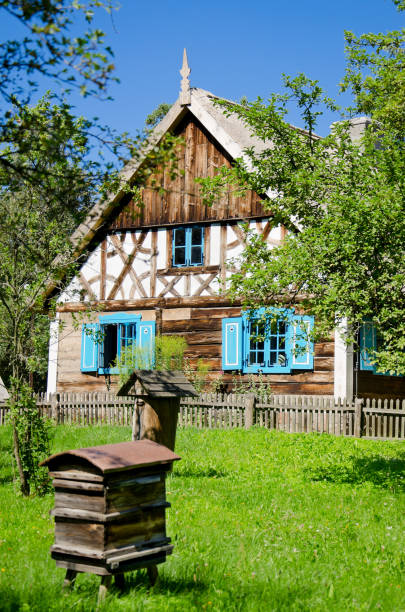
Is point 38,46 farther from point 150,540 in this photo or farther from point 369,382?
point 369,382

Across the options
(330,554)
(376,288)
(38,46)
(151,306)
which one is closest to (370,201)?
(376,288)

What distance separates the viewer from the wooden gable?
19.2m

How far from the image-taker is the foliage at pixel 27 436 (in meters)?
9.65

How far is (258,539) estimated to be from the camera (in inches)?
297

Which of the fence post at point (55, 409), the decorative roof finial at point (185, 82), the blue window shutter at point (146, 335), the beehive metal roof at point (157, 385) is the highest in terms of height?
the decorative roof finial at point (185, 82)

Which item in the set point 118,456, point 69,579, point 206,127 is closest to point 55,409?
point 206,127

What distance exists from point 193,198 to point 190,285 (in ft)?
Answer: 7.81

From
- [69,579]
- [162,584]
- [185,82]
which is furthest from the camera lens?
[185,82]

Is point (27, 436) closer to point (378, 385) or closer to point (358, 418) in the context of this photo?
point (358, 418)

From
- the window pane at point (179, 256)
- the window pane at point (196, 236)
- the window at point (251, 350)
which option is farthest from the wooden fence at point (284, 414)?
the window pane at point (196, 236)

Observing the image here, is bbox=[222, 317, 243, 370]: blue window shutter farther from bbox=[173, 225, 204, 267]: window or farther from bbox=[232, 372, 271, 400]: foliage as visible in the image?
bbox=[173, 225, 204, 267]: window

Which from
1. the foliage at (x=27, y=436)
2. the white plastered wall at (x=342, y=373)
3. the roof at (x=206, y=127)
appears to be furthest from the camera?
the roof at (x=206, y=127)

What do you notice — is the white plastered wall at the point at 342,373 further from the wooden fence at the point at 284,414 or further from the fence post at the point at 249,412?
the fence post at the point at 249,412

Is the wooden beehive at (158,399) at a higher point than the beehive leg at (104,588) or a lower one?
higher
